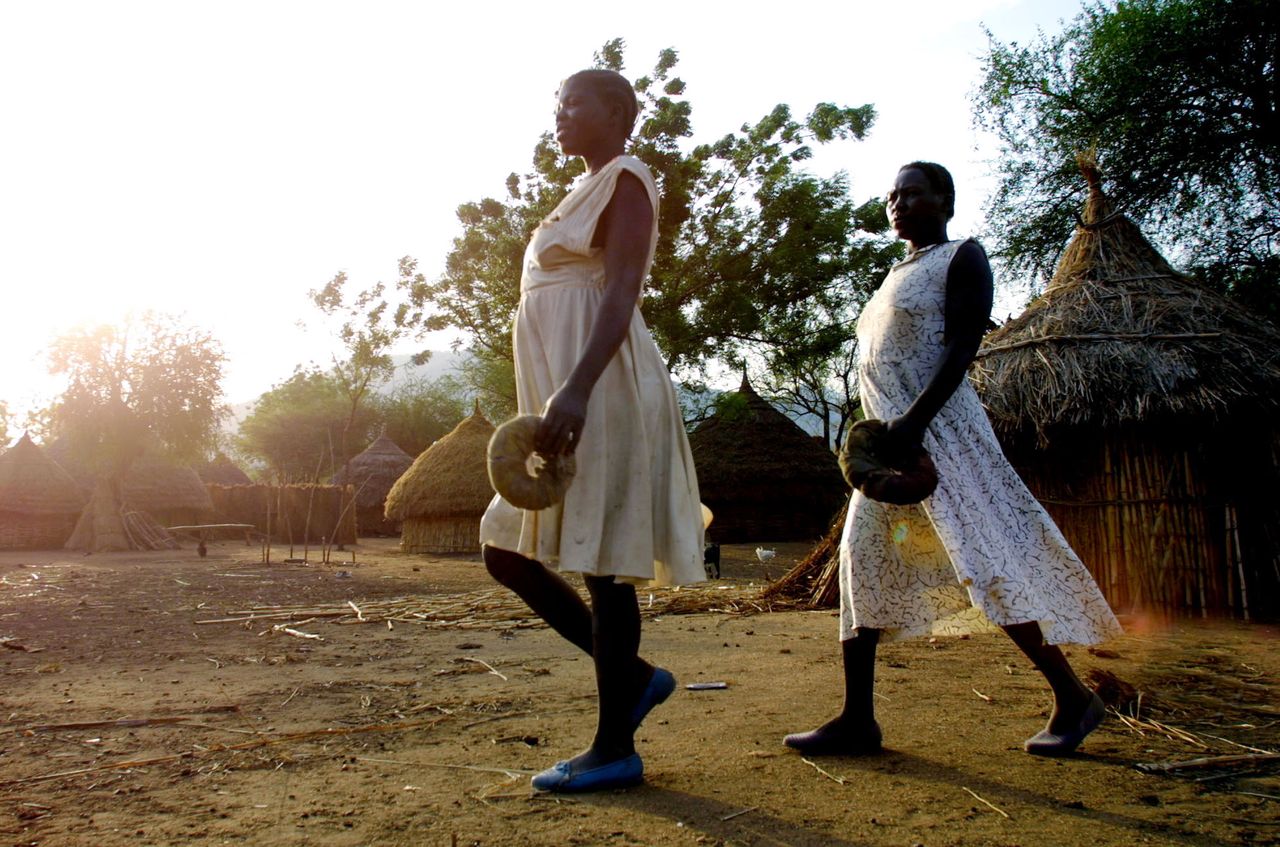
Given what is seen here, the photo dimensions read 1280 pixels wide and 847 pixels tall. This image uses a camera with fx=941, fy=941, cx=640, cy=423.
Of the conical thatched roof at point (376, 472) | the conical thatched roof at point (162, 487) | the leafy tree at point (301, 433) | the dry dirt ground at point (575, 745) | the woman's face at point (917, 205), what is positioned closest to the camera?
the dry dirt ground at point (575, 745)

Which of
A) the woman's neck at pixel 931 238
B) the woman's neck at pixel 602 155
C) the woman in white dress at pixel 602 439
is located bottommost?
the woman in white dress at pixel 602 439

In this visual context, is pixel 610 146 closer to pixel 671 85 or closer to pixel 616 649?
pixel 616 649

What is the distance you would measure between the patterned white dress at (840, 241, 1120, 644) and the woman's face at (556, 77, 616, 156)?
3.14ft

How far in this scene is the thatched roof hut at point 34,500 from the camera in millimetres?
21703

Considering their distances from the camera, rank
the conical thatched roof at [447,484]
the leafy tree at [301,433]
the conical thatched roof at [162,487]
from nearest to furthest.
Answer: the conical thatched roof at [447,484] < the conical thatched roof at [162,487] < the leafy tree at [301,433]

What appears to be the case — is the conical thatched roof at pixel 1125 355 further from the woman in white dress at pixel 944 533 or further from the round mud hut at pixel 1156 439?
the woman in white dress at pixel 944 533

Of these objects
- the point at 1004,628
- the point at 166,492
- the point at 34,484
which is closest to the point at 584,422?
the point at 1004,628

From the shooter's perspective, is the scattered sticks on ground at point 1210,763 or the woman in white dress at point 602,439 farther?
the scattered sticks on ground at point 1210,763

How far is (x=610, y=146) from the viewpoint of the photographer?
2.39 m

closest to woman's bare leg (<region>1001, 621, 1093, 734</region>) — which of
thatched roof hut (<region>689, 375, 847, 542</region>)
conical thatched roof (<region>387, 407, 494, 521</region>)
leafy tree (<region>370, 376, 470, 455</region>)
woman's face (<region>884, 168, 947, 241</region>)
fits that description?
woman's face (<region>884, 168, 947, 241</region>)

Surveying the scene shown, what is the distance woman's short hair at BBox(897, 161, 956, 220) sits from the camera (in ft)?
9.01

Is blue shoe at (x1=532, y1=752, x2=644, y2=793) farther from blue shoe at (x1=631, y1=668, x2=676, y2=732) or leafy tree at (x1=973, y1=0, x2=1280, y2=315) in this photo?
leafy tree at (x1=973, y1=0, x2=1280, y2=315)

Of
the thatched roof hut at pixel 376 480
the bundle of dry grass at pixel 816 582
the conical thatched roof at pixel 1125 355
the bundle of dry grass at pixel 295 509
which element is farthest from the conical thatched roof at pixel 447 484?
the conical thatched roof at pixel 1125 355

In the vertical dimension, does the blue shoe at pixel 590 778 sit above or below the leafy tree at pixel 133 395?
below
